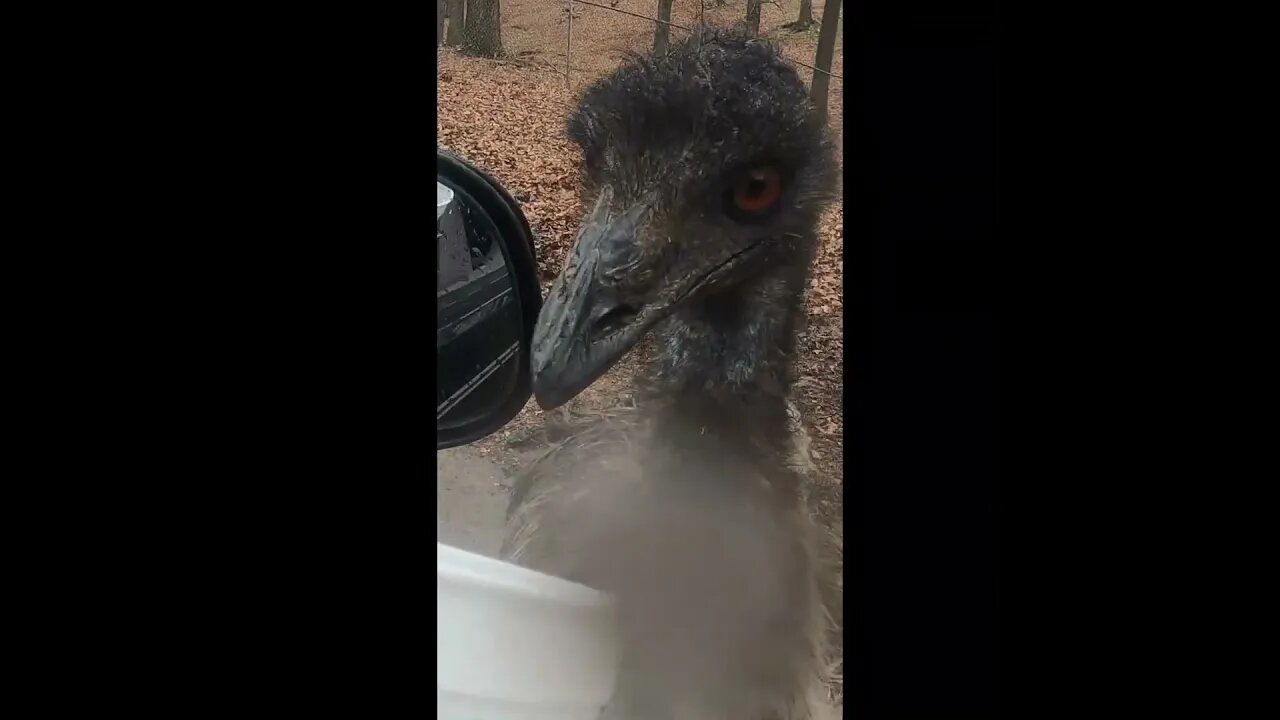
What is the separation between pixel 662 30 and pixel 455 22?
18 centimetres

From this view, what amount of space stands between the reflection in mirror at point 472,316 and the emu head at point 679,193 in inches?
2.4

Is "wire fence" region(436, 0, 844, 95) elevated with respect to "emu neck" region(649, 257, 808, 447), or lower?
elevated

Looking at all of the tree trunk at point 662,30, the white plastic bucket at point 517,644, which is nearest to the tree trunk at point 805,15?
the tree trunk at point 662,30

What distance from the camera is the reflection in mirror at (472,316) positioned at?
2.65ft

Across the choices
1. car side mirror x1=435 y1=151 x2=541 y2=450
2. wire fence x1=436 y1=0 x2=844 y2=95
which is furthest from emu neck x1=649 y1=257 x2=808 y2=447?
wire fence x1=436 y1=0 x2=844 y2=95

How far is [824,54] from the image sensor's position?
782 mm

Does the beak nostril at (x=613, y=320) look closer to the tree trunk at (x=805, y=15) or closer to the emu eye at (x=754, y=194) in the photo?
the emu eye at (x=754, y=194)

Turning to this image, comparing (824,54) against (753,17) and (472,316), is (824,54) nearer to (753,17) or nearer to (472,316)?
(753,17)

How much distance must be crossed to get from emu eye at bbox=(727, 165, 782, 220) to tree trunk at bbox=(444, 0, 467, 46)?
30cm

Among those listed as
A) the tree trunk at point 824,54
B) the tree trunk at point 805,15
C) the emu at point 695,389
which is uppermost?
the tree trunk at point 805,15

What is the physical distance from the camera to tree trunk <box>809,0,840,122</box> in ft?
2.51

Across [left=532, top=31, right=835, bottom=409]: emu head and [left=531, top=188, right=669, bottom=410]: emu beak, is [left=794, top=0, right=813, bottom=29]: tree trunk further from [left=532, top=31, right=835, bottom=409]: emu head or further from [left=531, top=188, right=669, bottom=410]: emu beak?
[left=531, top=188, right=669, bottom=410]: emu beak

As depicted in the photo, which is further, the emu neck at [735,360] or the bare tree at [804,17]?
the emu neck at [735,360]
